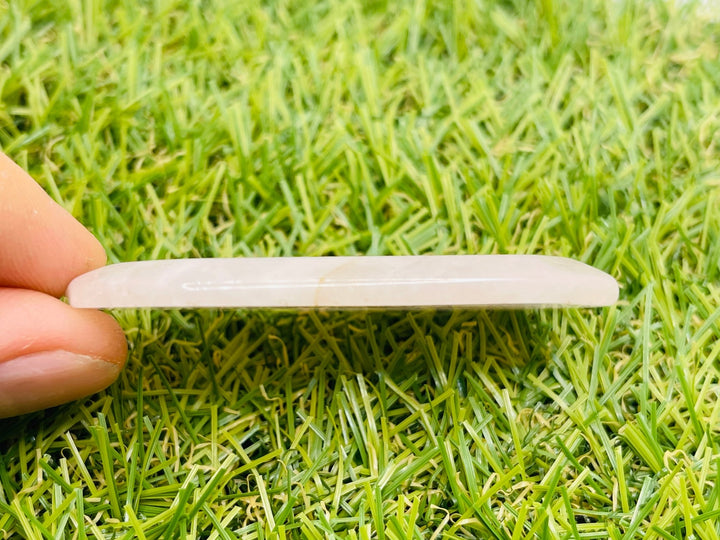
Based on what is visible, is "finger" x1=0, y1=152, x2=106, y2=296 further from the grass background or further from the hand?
the grass background

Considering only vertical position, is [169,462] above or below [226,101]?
below

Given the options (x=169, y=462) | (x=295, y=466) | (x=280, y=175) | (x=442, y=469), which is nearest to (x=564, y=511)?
(x=442, y=469)

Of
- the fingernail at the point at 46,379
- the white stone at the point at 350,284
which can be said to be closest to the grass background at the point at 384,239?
the fingernail at the point at 46,379

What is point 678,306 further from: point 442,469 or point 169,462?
point 169,462

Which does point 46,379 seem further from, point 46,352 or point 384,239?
point 384,239

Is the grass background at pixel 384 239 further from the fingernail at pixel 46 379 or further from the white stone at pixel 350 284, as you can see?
the white stone at pixel 350 284

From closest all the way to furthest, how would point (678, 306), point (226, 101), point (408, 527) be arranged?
point (408, 527), point (678, 306), point (226, 101)
